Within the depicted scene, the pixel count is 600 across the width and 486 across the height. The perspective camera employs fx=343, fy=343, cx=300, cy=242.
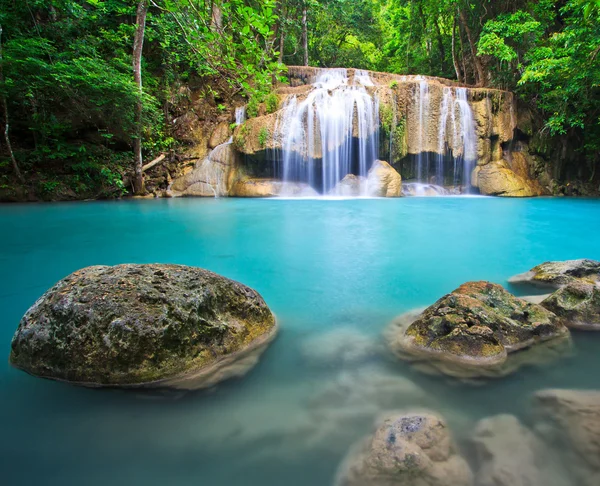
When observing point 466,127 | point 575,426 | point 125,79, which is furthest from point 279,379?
point 466,127

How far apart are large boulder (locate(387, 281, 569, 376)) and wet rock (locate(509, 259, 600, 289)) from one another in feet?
4.18

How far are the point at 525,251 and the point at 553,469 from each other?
4936 mm

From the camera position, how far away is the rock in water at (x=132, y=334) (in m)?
1.96

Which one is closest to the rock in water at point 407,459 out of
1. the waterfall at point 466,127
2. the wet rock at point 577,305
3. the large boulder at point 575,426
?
the large boulder at point 575,426

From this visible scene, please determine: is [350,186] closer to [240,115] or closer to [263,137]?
[263,137]

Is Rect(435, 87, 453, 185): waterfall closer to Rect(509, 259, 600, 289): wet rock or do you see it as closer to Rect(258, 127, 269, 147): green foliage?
Rect(258, 127, 269, 147): green foliage

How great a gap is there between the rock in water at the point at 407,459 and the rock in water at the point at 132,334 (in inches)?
35.9

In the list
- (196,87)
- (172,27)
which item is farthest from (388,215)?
(196,87)

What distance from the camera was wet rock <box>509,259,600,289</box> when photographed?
3.50 metres

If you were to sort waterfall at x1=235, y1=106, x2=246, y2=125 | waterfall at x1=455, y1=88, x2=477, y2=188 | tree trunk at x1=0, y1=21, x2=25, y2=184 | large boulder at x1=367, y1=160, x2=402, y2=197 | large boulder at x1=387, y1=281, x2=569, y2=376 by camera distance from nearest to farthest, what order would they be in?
large boulder at x1=387, y1=281, x2=569, y2=376 → tree trunk at x1=0, y1=21, x2=25, y2=184 → large boulder at x1=367, y1=160, x2=402, y2=197 → waterfall at x1=455, y1=88, x2=477, y2=188 → waterfall at x1=235, y1=106, x2=246, y2=125

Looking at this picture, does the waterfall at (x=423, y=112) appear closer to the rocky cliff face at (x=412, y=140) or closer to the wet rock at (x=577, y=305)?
the rocky cliff face at (x=412, y=140)

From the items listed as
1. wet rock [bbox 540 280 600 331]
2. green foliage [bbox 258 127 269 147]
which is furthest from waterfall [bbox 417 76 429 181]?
wet rock [bbox 540 280 600 331]

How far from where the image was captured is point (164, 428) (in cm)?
166

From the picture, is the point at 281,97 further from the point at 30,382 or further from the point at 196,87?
the point at 30,382
